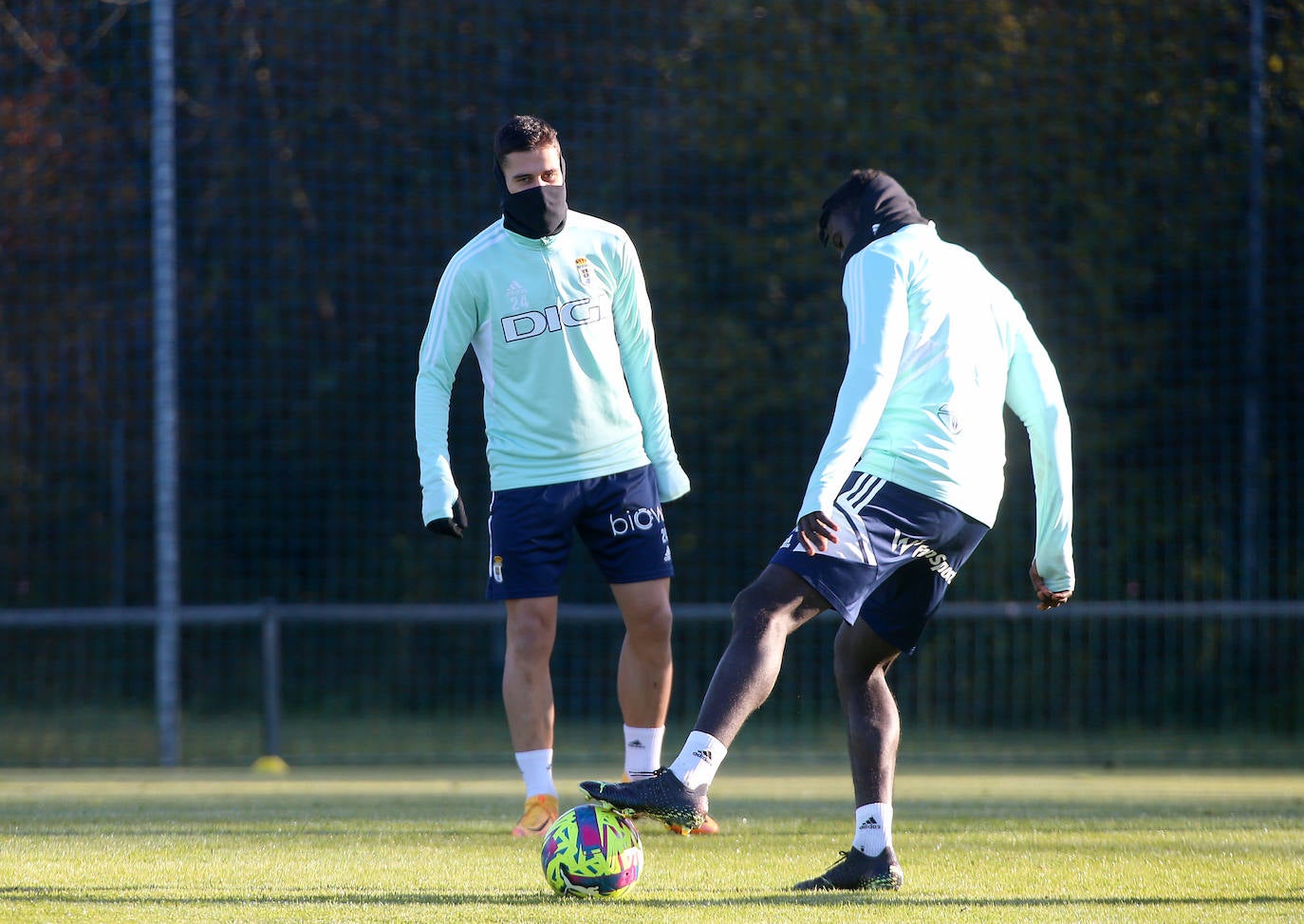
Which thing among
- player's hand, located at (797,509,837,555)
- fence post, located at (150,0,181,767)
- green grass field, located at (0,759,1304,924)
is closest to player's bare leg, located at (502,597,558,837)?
green grass field, located at (0,759,1304,924)

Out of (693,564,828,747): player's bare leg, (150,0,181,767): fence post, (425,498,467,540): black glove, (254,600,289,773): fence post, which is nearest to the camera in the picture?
(693,564,828,747): player's bare leg

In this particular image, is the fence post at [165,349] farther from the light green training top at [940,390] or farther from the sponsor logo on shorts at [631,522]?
the light green training top at [940,390]

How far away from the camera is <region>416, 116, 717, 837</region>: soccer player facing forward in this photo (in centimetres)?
475

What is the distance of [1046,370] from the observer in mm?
3818

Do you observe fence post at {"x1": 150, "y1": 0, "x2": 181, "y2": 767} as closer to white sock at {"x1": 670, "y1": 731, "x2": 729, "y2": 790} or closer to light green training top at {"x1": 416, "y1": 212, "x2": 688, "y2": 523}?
light green training top at {"x1": 416, "y1": 212, "x2": 688, "y2": 523}

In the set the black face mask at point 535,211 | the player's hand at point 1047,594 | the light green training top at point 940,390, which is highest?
the black face mask at point 535,211

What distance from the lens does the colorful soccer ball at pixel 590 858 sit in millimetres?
3500

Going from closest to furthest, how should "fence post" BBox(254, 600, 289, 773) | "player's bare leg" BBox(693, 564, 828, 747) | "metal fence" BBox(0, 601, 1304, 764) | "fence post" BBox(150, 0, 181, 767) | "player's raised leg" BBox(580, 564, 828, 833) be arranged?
"player's raised leg" BBox(580, 564, 828, 833) → "player's bare leg" BBox(693, 564, 828, 747) → "fence post" BBox(254, 600, 289, 773) → "fence post" BBox(150, 0, 181, 767) → "metal fence" BBox(0, 601, 1304, 764)

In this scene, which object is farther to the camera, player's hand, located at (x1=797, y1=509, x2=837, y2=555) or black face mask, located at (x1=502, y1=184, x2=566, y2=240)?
black face mask, located at (x1=502, y1=184, x2=566, y2=240)

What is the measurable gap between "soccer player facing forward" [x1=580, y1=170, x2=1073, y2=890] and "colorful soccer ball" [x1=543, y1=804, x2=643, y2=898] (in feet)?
0.84

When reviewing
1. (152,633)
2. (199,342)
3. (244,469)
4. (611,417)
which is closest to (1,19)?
(199,342)

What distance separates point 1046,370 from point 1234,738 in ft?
20.7

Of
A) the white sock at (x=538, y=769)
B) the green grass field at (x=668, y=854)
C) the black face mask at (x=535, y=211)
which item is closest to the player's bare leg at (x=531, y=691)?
the white sock at (x=538, y=769)

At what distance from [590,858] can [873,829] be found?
0.67 metres
